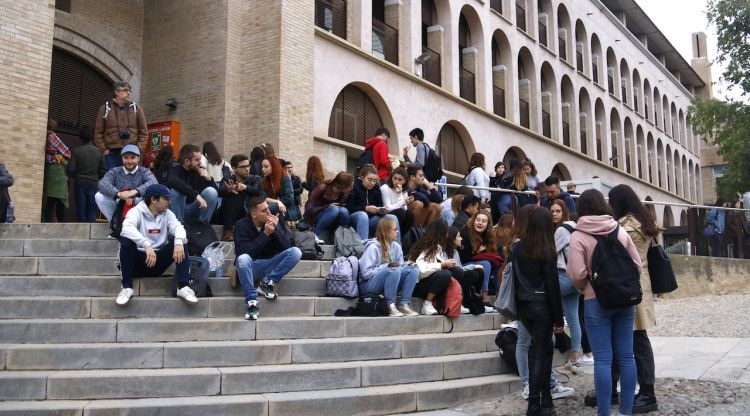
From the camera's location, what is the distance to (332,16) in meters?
16.4

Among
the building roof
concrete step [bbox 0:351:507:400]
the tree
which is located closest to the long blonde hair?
concrete step [bbox 0:351:507:400]

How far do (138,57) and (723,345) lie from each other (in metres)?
13.2

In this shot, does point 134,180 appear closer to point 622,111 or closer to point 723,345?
point 723,345

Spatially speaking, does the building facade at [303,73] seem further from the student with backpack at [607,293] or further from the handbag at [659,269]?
the handbag at [659,269]

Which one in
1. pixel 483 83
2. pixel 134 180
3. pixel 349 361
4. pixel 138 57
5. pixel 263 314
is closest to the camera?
pixel 349 361

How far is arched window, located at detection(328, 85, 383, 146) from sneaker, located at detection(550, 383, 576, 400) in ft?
34.4

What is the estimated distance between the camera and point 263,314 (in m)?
7.19

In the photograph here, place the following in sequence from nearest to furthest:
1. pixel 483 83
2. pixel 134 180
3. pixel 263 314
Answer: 1. pixel 263 314
2. pixel 134 180
3. pixel 483 83

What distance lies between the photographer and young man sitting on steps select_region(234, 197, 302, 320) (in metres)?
7.29

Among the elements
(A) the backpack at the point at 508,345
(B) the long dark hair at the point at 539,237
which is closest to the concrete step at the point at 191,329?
(A) the backpack at the point at 508,345

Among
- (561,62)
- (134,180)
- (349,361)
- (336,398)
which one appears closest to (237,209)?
(134,180)

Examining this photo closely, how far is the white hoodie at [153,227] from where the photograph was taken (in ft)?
22.3

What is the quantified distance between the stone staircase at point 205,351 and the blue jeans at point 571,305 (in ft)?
2.85

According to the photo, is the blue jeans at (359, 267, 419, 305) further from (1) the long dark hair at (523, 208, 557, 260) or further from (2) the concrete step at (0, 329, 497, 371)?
(1) the long dark hair at (523, 208, 557, 260)
